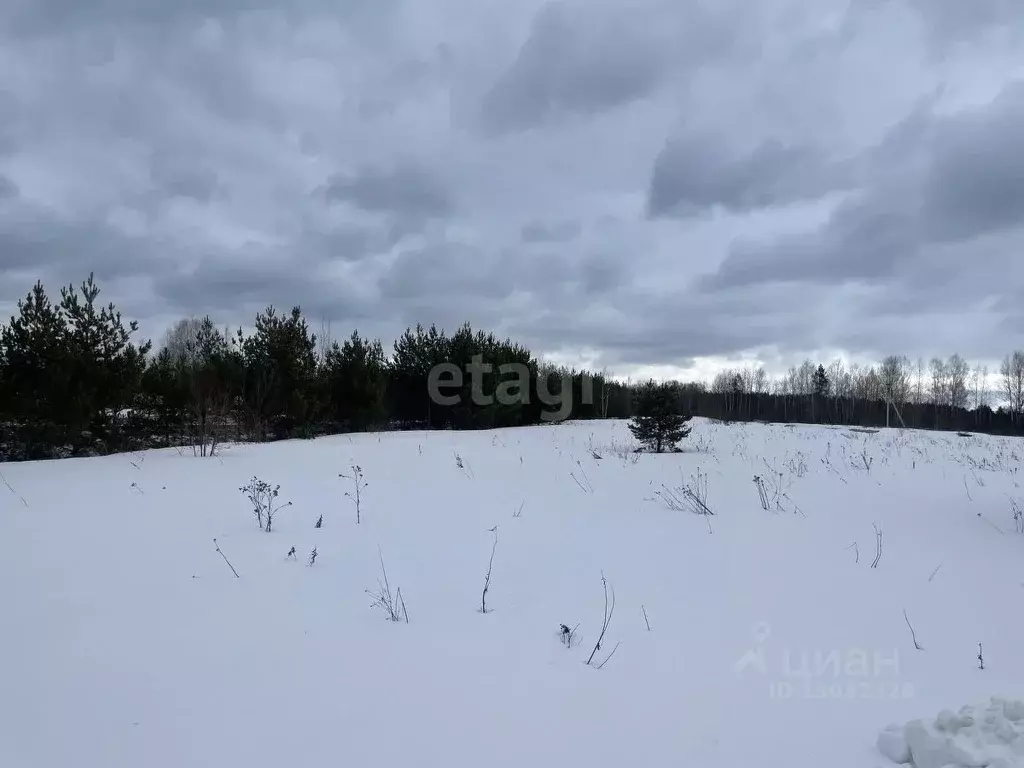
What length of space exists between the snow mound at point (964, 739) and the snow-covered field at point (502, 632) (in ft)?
0.05

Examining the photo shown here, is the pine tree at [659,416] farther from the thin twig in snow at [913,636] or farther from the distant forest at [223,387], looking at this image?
the thin twig in snow at [913,636]

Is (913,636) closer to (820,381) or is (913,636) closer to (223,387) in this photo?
(223,387)

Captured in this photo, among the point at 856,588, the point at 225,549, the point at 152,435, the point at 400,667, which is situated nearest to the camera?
the point at 400,667

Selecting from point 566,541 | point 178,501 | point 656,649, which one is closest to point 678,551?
point 566,541

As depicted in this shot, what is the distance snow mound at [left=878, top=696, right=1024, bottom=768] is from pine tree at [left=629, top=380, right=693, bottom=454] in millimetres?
8818

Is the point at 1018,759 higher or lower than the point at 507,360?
lower

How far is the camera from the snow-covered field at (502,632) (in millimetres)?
1811

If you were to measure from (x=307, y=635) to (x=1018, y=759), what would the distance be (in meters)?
2.64

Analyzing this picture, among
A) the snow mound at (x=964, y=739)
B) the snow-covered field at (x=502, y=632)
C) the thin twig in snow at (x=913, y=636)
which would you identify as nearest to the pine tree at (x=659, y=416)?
the snow-covered field at (x=502, y=632)

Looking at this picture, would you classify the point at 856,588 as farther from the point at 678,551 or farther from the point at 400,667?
the point at 400,667

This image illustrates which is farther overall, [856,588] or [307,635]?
[856,588]

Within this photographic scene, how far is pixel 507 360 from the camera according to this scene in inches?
792

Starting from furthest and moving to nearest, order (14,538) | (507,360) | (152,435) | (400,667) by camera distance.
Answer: (507,360), (152,435), (14,538), (400,667)

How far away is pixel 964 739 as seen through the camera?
5.52ft
